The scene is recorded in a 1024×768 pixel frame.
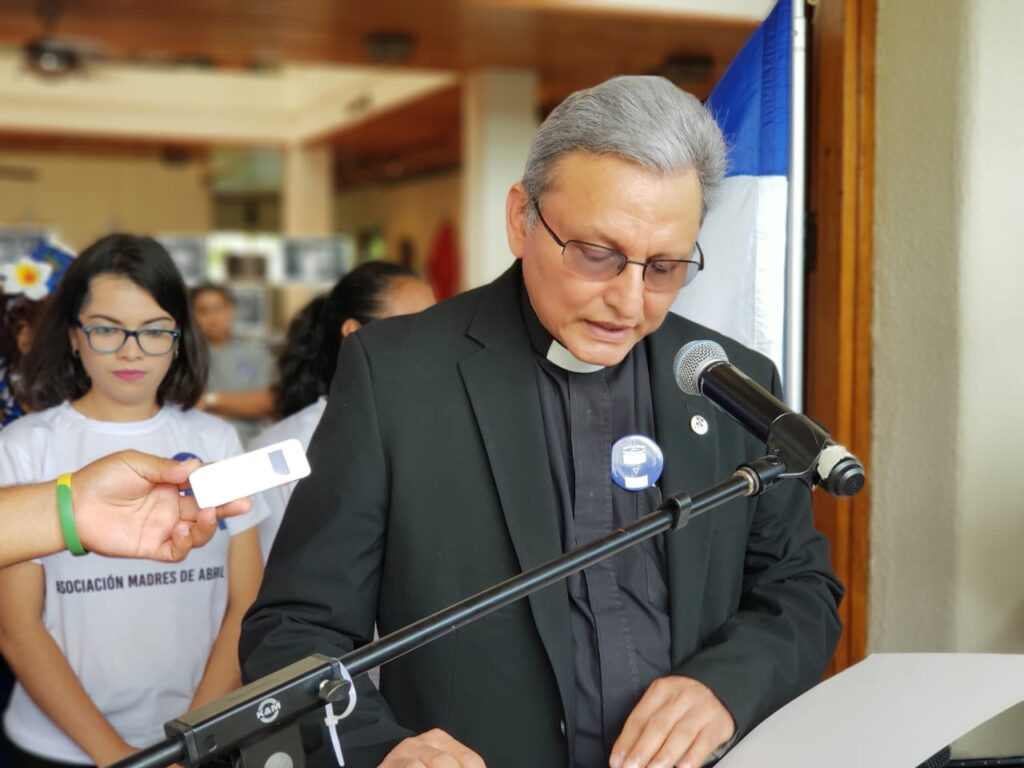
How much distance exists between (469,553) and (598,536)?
0.18 meters

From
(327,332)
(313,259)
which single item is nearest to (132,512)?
(327,332)

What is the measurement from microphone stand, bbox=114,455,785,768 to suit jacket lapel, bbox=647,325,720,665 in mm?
395

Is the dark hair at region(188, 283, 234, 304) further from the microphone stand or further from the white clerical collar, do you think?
the microphone stand

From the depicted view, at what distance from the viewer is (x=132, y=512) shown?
4.32 feet

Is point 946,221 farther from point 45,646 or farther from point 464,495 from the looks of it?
point 45,646

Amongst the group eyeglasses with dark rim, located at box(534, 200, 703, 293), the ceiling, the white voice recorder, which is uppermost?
the ceiling

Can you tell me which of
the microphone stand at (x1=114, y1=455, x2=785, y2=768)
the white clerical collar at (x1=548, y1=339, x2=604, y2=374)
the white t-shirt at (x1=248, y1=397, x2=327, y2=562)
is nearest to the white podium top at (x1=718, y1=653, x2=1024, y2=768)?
the microphone stand at (x1=114, y1=455, x2=785, y2=768)

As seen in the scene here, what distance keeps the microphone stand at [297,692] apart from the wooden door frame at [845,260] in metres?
1.05

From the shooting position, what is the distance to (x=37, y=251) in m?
3.15

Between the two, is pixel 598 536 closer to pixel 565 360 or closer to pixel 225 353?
pixel 565 360

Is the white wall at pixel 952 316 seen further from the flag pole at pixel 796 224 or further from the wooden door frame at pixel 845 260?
the flag pole at pixel 796 224

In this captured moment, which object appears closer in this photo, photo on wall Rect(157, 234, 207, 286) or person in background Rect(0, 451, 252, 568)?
person in background Rect(0, 451, 252, 568)

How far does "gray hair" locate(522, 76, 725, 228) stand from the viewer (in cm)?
141

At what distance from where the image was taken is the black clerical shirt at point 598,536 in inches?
58.3
